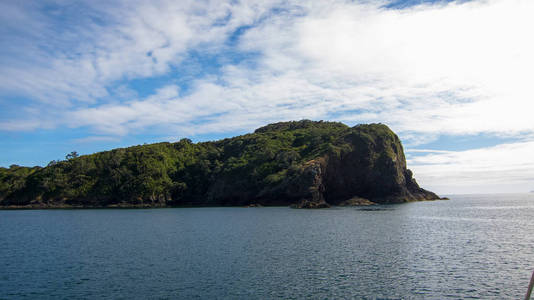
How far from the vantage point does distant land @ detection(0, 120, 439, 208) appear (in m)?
146

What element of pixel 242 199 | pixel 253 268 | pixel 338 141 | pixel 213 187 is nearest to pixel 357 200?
pixel 338 141

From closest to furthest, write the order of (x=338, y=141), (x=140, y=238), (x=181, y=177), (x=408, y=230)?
(x=140, y=238)
(x=408, y=230)
(x=338, y=141)
(x=181, y=177)

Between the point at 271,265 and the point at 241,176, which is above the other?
the point at 241,176

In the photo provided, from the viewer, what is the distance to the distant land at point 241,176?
478 ft

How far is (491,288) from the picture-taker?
1025 inches

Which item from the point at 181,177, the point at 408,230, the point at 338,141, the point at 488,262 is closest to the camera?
the point at 488,262

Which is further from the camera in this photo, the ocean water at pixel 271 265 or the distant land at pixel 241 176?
the distant land at pixel 241 176

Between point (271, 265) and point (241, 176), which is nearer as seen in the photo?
point (271, 265)

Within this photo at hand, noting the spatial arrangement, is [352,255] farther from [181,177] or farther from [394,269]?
[181,177]

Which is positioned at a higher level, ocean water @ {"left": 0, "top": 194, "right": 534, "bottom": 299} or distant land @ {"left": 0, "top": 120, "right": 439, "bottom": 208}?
distant land @ {"left": 0, "top": 120, "right": 439, "bottom": 208}

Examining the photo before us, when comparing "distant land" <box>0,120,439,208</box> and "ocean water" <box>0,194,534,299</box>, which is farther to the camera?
"distant land" <box>0,120,439,208</box>

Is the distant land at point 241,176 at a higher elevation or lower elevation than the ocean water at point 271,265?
higher

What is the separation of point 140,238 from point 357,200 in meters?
108

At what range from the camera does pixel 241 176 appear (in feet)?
523
